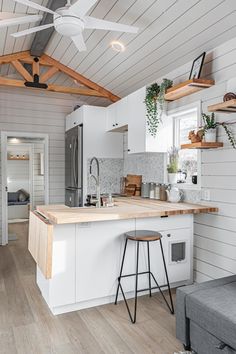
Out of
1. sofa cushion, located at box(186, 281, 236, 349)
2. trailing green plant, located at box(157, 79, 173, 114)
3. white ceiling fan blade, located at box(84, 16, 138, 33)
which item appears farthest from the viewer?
trailing green plant, located at box(157, 79, 173, 114)

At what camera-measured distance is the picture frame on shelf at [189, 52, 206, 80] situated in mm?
2986

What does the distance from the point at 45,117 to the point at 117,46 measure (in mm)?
2515

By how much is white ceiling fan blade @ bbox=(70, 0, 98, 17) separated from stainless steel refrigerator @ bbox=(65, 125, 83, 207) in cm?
246

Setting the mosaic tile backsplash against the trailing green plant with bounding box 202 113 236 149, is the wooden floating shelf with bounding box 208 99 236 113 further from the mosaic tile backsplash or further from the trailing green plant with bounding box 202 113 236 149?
the mosaic tile backsplash

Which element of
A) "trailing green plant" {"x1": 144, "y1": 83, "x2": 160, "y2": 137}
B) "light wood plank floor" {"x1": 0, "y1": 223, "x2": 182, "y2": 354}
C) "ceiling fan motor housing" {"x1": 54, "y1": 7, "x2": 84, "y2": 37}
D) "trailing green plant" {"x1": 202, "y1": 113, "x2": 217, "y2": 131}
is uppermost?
"ceiling fan motor housing" {"x1": 54, "y1": 7, "x2": 84, "y2": 37}

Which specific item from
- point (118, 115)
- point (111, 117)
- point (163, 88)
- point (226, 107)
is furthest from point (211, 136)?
point (111, 117)

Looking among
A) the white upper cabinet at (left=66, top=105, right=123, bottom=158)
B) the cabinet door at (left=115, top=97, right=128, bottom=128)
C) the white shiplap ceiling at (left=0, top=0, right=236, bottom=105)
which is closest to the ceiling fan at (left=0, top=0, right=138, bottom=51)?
the white shiplap ceiling at (left=0, top=0, right=236, bottom=105)

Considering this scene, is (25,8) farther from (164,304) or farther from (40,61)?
(164,304)

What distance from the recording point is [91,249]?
2.74 metres

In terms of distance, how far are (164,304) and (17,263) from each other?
232cm

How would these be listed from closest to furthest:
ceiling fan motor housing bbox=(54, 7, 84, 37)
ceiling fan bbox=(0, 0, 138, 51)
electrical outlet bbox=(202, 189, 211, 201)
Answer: ceiling fan bbox=(0, 0, 138, 51), ceiling fan motor housing bbox=(54, 7, 84, 37), electrical outlet bbox=(202, 189, 211, 201)

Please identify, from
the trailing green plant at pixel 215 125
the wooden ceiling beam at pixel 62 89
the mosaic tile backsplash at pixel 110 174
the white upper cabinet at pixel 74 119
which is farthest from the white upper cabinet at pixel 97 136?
the trailing green plant at pixel 215 125

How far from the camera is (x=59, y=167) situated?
5766 mm

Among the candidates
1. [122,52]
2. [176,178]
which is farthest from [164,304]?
[122,52]
